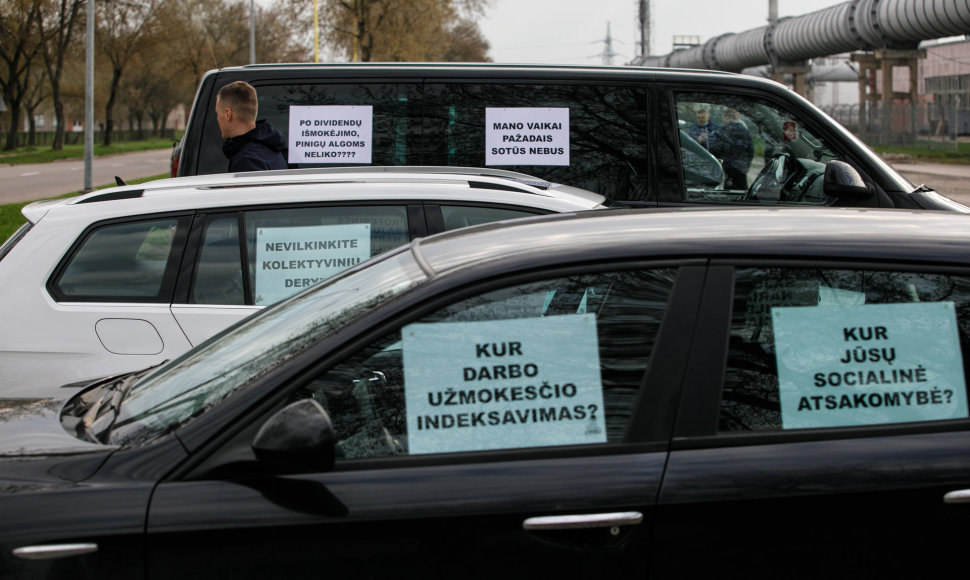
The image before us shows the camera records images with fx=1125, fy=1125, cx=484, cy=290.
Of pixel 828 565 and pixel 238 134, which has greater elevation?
pixel 238 134

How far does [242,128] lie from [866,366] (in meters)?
4.50

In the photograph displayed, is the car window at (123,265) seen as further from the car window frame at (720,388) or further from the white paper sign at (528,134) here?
the car window frame at (720,388)

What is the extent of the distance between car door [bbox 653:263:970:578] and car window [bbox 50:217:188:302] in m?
2.82

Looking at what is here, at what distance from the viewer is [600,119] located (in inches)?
266

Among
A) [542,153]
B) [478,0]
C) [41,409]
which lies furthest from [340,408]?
[478,0]

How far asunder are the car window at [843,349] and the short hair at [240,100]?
4.29 m

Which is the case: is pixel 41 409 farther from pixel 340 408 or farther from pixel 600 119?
pixel 600 119

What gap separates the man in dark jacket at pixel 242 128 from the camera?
6.30 metres

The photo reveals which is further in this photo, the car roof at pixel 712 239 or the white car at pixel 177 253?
the white car at pixel 177 253

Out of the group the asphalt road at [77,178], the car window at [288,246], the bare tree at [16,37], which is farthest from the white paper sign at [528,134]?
the bare tree at [16,37]

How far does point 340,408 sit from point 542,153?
4.47 meters

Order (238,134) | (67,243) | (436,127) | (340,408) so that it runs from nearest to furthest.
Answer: (340,408), (67,243), (238,134), (436,127)

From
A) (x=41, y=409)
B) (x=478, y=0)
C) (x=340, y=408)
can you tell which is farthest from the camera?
(x=478, y=0)

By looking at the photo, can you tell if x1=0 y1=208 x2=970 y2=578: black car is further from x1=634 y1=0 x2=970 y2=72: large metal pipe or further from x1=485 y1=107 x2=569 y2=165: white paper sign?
x1=634 y1=0 x2=970 y2=72: large metal pipe
